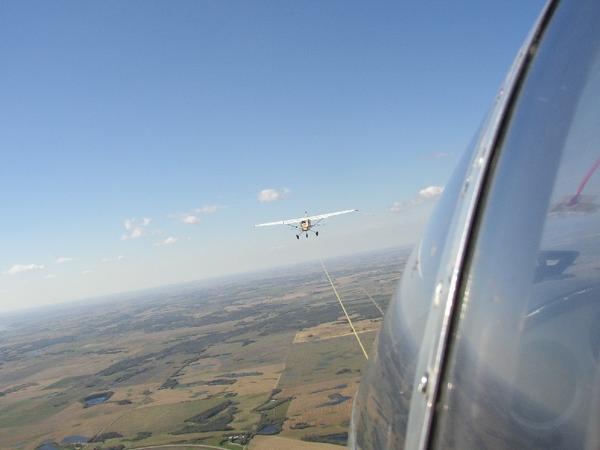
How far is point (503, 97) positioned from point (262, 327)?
136m

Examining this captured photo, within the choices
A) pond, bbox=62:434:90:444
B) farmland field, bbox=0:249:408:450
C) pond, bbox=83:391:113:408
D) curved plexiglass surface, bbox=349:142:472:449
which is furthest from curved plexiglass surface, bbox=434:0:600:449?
pond, bbox=83:391:113:408

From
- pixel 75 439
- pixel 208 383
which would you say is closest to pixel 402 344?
pixel 75 439

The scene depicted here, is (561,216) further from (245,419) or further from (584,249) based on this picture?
(245,419)

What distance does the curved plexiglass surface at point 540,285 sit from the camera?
1.08 meters

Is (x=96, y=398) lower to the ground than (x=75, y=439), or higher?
higher

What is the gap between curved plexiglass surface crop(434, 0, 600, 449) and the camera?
1.08m

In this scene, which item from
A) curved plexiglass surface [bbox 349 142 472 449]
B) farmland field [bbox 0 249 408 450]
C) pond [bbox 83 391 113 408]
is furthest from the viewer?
pond [bbox 83 391 113 408]

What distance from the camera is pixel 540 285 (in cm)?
118

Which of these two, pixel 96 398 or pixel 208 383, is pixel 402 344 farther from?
pixel 96 398

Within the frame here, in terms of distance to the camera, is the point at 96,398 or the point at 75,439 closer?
the point at 75,439

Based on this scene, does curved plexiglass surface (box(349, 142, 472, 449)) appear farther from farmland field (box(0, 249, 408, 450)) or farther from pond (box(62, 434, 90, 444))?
pond (box(62, 434, 90, 444))

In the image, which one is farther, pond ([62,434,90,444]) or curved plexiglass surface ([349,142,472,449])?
pond ([62,434,90,444])

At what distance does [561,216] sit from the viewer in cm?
116

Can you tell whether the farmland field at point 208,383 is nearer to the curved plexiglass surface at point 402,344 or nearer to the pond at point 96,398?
the pond at point 96,398
